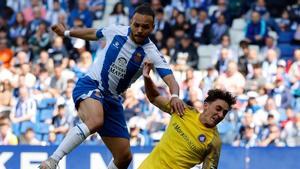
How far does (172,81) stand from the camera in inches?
486

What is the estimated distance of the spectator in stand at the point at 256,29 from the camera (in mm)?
21812

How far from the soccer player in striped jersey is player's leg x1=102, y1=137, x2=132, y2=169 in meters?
0.16

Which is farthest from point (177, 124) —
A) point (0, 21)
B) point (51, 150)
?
point (0, 21)

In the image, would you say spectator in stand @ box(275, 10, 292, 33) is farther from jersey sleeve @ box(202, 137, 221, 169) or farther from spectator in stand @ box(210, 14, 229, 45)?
jersey sleeve @ box(202, 137, 221, 169)

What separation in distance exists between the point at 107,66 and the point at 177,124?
1.27 meters

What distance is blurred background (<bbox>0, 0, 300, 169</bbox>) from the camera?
18703mm

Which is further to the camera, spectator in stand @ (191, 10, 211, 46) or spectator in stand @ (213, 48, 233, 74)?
spectator in stand @ (191, 10, 211, 46)

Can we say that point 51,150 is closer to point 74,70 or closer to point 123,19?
point 74,70

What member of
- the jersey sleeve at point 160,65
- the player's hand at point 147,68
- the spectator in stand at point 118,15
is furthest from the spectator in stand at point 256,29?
the player's hand at point 147,68

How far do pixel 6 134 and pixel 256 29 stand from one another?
5.58 m

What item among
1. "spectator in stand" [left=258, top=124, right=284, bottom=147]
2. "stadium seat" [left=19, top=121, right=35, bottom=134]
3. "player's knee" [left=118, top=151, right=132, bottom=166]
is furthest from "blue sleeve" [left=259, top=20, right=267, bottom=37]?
"player's knee" [left=118, top=151, right=132, bottom=166]

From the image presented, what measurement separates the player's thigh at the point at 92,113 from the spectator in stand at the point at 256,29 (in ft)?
31.8

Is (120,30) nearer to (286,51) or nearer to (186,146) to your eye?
(186,146)

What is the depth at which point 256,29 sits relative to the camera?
72.3 ft
